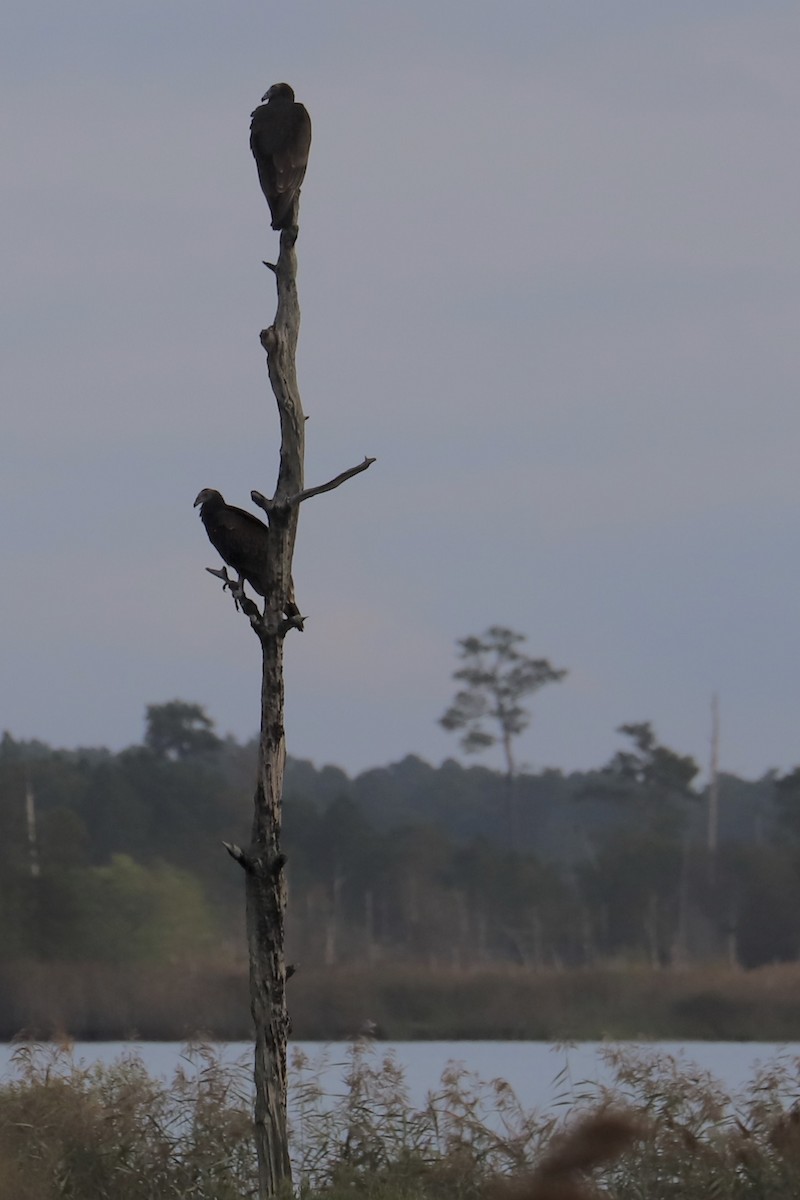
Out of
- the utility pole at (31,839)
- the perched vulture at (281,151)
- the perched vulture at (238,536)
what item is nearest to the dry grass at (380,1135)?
the perched vulture at (238,536)

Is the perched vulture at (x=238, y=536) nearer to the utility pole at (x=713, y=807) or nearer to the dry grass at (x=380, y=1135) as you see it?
the dry grass at (x=380, y=1135)

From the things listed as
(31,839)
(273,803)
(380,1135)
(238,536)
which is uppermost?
(31,839)

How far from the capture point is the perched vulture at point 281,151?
7285mm

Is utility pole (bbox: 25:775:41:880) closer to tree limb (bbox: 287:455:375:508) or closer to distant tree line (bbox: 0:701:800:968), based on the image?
distant tree line (bbox: 0:701:800:968)

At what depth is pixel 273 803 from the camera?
22.5ft

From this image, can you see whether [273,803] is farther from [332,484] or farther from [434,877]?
[434,877]

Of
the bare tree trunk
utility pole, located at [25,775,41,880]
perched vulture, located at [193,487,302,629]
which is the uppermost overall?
utility pole, located at [25,775,41,880]

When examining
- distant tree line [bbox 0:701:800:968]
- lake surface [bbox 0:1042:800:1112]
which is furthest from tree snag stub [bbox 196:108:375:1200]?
distant tree line [bbox 0:701:800:968]

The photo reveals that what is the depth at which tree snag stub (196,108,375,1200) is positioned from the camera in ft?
22.3

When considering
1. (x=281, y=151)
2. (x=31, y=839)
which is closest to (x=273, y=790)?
(x=281, y=151)

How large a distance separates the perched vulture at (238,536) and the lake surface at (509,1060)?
2.50 meters

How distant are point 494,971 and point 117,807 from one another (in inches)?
496

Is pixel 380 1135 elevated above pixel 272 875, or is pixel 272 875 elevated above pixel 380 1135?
pixel 272 875

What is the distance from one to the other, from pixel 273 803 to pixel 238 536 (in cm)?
114
